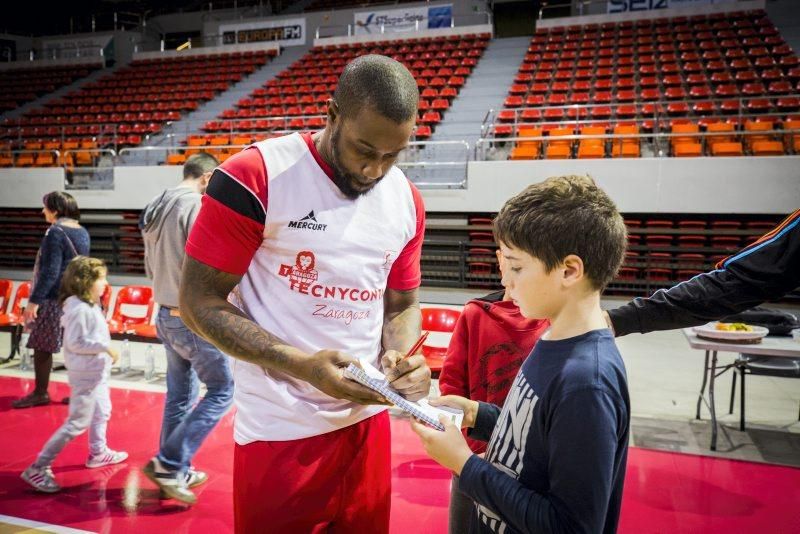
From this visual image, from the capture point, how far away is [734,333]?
148 inches

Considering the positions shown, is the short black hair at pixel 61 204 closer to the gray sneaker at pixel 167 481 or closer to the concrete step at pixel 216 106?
the gray sneaker at pixel 167 481

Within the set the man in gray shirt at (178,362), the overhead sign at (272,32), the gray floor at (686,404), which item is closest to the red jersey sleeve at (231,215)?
the man in gray shirt at (178,362)

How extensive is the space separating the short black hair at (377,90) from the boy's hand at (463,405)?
0.71 meters

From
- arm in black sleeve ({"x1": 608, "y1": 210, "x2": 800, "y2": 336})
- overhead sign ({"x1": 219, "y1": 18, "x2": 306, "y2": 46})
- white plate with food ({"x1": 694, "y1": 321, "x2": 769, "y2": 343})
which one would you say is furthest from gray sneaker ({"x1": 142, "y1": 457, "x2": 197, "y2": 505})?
overhead sign ({"x1": 219, "y1": 18, "x2": 306, "y2": 46})

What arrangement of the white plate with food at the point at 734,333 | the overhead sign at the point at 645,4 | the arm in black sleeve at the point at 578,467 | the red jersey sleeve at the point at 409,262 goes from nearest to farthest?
the arm in black sleeve at the point at 578,467, the red jersey sleeve at the point at 409,262, the white plate with food at the point at 734,333, the overhead sign at the point at 645,4

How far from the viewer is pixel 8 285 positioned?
6641 mm

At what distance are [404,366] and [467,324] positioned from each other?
3.36 feet

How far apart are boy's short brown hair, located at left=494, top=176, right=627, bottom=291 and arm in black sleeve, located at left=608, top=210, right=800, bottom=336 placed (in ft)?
2.08

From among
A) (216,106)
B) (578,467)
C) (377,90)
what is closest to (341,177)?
(377,90)

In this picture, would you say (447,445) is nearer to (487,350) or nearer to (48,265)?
(487,350)

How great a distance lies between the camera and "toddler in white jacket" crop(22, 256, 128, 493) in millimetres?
3334

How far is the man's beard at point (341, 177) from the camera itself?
55.0 inches

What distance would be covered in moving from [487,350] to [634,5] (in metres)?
16.5

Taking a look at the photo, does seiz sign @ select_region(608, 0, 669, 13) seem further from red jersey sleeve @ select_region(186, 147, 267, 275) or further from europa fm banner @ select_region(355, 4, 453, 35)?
red jersey sleeve @ select_region(186, 147, 267, 275)
